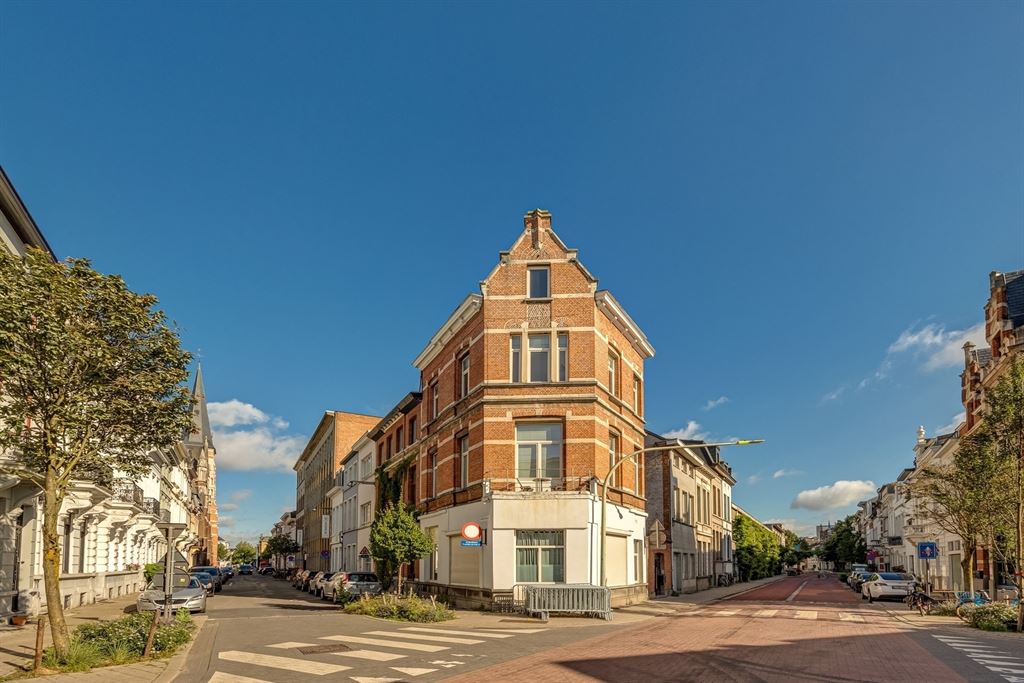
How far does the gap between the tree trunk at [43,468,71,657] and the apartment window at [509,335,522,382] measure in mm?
17550

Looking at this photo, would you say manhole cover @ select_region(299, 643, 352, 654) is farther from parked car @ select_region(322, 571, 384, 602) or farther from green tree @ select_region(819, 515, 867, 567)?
green tree @ select_region(819, 515, 867, 567)

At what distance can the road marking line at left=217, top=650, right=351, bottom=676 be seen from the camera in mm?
14531

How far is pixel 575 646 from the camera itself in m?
18.1

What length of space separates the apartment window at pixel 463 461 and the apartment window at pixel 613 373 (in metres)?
6.03

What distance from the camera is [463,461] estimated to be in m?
32.6

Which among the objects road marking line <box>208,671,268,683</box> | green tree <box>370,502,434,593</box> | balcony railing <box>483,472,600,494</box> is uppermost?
balcony railing <box>483,472,600,494</box>

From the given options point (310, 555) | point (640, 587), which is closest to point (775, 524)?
point (310, 555)

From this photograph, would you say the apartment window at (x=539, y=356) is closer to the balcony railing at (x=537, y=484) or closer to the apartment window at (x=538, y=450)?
the apartment window at (x=538, y=450)

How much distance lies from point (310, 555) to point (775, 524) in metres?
122

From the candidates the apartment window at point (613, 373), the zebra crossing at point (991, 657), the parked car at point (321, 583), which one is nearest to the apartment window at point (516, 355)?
the apartment window at point (613, 373)

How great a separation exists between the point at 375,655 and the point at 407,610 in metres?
8.85

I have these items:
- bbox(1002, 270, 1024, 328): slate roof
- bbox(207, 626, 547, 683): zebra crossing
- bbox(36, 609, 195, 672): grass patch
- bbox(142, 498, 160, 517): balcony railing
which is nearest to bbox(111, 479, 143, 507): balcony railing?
bbox(142, 498, 160, 517): balcony railing

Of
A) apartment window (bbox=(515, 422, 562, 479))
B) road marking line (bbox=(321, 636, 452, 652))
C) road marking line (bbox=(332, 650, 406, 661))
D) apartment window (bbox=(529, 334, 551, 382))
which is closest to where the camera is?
road marking line (bbox=(332, 650, 406, 661))

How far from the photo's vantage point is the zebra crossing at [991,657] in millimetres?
13921
